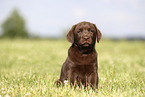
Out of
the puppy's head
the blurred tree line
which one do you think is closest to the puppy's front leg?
the puppy's head

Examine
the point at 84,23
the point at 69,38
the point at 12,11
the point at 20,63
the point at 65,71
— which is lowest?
the point at 20,63

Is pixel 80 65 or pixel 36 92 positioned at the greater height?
pixel 80 65

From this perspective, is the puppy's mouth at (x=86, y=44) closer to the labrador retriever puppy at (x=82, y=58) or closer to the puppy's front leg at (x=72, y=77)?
the labrador retriever puppy at (x=82, y=58)

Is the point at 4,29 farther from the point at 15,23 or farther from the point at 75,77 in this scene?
the point at 75,77

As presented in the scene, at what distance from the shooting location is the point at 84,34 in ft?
14.8

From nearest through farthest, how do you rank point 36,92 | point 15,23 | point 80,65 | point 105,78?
point 36,92 → point 80,65 → point 105,78 → point 15,23

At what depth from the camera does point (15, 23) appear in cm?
5306

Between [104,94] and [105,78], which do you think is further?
[105,78]

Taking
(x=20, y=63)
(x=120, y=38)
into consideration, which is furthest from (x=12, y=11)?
(x=20, y=63)

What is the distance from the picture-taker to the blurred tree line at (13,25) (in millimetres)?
52725

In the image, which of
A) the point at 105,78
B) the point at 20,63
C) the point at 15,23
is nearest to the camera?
the point at 105,78

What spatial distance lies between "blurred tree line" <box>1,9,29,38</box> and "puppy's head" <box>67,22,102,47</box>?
49.5 metres

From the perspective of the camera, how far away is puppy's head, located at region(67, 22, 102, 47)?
449 cm

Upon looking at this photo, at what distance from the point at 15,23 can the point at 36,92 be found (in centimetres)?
5090
